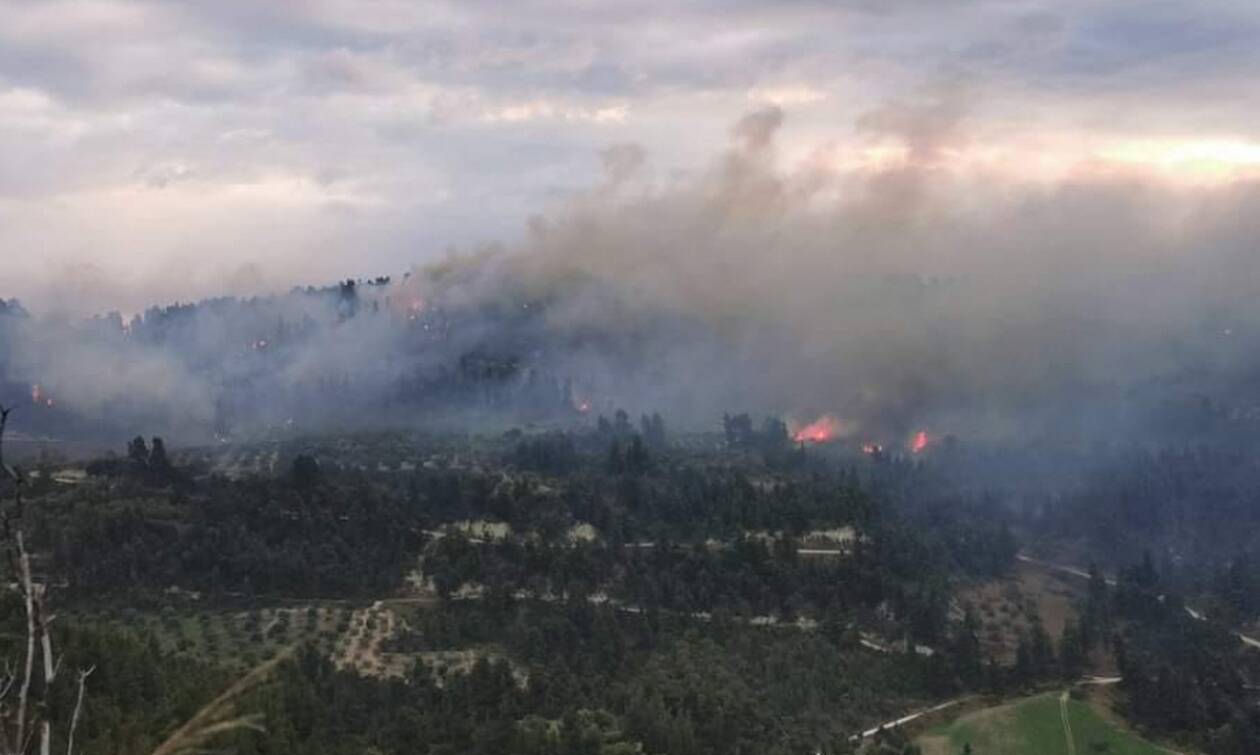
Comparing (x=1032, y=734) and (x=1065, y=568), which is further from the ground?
(x=1032, y=734)

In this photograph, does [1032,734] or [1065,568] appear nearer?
[1032,734]

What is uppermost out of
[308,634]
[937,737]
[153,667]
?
[153,667]

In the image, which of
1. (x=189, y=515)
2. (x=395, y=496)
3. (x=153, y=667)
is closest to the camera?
(x=153, y=667)

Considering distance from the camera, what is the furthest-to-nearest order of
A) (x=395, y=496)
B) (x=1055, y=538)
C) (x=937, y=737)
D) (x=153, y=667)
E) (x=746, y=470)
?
1. (x=1055, y=538)
2. (x=746, y=470)
3. (x=395, y=496)
4. (x=937, y=737)
5. (x=153, y=667)

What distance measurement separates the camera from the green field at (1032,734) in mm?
94938

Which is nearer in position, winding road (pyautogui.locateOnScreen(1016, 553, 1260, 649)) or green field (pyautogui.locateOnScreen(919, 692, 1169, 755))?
green field (pyautogui.locateOnScreen(919, 692, 1169, 755))

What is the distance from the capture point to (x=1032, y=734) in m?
97.9

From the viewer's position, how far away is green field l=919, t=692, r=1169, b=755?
9494cm

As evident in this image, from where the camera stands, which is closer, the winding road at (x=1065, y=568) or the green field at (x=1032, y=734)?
the green field at (x=1032, y=734)

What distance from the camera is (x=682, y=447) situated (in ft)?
631

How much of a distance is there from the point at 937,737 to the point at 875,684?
10.5 meters

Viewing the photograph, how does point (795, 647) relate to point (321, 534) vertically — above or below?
below

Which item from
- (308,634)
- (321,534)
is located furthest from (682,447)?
(308,634)

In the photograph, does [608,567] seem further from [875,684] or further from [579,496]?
[875,684]
